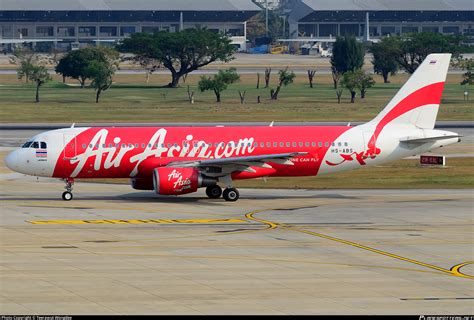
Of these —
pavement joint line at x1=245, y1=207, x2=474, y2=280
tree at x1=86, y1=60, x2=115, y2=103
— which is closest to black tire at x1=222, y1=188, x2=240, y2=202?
pavement joint line at x1=245, y1=207, x2=474, y2=280

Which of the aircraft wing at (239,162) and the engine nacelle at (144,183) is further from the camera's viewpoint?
the engine nacelle at (144,183)

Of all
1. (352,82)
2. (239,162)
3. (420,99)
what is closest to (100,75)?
(352,82)

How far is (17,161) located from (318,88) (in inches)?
5012

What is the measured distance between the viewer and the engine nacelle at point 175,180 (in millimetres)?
56156

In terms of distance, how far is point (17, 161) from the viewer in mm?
58094

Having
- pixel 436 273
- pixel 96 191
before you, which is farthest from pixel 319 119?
pixel 436 273

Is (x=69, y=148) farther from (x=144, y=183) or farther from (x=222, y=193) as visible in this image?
(x=222, y=193)

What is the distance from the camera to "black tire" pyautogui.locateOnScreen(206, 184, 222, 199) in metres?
59.5

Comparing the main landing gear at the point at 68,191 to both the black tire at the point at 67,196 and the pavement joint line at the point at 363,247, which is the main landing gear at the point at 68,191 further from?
the pavement joint line at the point at 363,247

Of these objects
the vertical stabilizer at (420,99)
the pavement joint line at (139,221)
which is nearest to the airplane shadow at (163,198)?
the vertical stabilizer at (420,99)

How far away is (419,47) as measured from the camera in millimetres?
182375

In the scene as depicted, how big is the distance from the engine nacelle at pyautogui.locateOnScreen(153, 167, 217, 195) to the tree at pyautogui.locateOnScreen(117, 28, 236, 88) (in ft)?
408

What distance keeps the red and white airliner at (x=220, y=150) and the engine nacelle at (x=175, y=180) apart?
5 cm

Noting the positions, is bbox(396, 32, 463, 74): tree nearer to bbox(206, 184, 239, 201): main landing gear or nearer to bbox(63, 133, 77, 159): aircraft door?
bbox(206, 184, 239, 201): main landing gear
